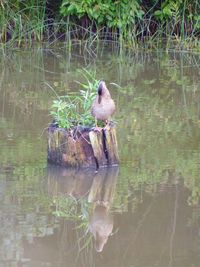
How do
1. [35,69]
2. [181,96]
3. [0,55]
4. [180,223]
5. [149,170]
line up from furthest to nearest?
1. [0,55]
2. [35,69]
3. [181,96]
4. [149,170]
5. [180,223]

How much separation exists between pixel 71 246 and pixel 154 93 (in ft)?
15.6

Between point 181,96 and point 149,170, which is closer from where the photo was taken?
point 149,170

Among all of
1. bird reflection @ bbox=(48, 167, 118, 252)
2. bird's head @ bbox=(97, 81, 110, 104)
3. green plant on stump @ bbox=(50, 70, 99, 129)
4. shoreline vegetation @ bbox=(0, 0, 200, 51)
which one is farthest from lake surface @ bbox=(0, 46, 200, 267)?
shoreline vegetation @ bbox=(0, 0, 200, 51)

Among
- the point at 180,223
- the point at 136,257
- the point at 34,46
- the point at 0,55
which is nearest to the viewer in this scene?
the point at 136,257

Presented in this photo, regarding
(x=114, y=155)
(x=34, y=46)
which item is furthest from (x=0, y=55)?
(x=114, y=155)

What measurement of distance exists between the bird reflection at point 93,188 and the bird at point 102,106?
16.1 inches

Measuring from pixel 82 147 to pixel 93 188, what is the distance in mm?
410

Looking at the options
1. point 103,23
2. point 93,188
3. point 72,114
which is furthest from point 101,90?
point 103,23

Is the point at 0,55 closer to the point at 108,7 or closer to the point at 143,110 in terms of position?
the point at 108,7

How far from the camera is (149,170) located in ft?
20.7

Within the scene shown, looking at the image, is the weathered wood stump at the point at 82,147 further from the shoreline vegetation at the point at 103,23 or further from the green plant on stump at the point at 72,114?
the shoreline vegetation at the point at 103,23

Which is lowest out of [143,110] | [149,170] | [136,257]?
[136,257]

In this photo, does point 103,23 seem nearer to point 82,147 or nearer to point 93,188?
point 82,147

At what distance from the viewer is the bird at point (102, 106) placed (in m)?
6.11
